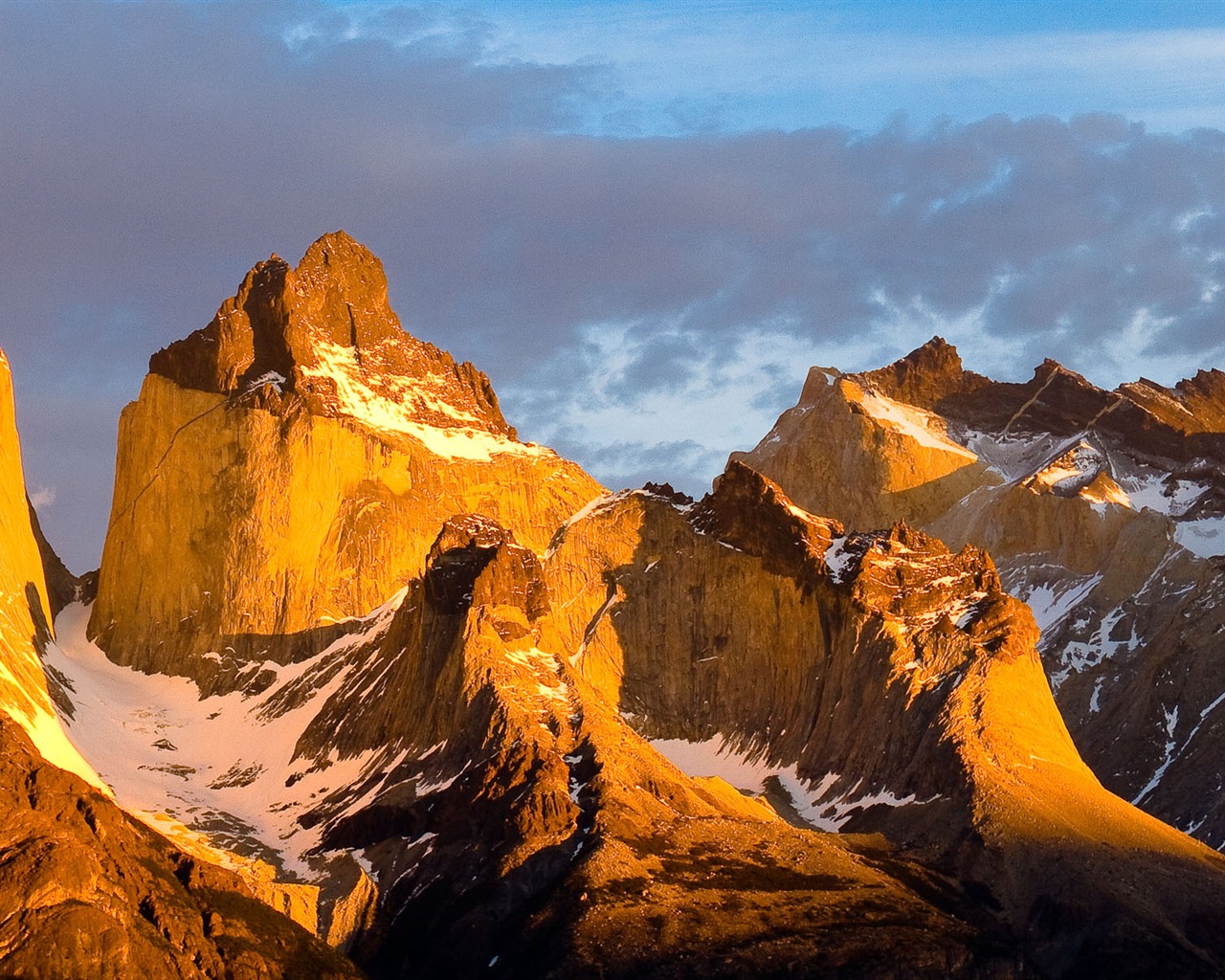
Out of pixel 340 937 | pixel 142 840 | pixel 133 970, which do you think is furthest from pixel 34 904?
pixel 340 937

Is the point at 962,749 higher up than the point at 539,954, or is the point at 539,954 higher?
the point at 962,749

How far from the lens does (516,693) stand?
195 metres

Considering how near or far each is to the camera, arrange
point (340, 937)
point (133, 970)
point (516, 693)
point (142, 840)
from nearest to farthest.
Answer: point (133, 970), point (142, 840), point (340, 937), point (516, 693)

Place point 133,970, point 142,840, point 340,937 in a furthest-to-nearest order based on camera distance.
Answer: point 340,937
point 142,840
point 133,970

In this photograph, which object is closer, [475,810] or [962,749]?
[475,810]

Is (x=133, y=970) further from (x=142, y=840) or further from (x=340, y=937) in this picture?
(x=340, y=937)

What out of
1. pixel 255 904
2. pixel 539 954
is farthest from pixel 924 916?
pixel 255 904

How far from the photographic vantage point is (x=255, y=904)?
161 metres

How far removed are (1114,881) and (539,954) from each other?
124 ft

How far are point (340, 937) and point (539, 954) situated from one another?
13.3 m

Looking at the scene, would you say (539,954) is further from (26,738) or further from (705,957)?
Result: (26,738)

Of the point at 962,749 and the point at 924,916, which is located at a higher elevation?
the point at 962,749

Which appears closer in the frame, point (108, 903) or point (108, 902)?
point (108, 903)

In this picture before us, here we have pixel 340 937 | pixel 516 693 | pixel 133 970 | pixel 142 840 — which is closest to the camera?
pixel 133 970
